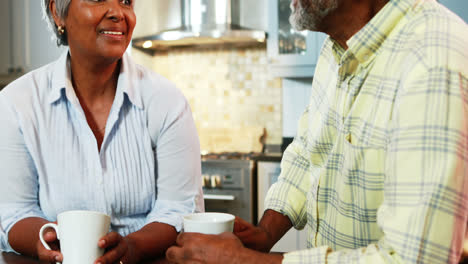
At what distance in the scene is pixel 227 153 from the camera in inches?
120

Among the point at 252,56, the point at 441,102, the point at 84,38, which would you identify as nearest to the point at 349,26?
the point at 441,102

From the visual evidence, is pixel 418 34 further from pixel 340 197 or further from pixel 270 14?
pixel 270 14

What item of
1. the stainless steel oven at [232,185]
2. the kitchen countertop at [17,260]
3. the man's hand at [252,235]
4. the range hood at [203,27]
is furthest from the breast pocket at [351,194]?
the range hood at [203,27]

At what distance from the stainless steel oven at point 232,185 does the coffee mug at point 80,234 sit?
188 centimetres

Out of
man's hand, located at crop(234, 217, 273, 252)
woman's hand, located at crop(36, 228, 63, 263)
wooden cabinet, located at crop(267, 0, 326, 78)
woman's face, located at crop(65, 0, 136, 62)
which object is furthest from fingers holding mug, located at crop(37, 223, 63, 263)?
wooden cabinet, located at crop(267, 0, 326, 78)

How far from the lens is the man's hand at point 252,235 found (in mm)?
1006

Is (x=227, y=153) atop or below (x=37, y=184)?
below

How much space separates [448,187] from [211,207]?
223 centimetres

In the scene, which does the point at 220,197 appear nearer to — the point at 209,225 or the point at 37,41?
the point at 37,41

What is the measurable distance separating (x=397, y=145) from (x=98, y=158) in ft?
2.52

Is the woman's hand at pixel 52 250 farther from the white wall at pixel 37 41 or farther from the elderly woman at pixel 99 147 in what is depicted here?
the white wall at pixel 37 41

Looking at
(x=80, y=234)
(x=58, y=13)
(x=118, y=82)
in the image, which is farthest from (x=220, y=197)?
(x=80, y=234)

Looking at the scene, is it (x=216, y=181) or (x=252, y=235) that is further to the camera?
(x=216, y=181)

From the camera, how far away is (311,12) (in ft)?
3.43
